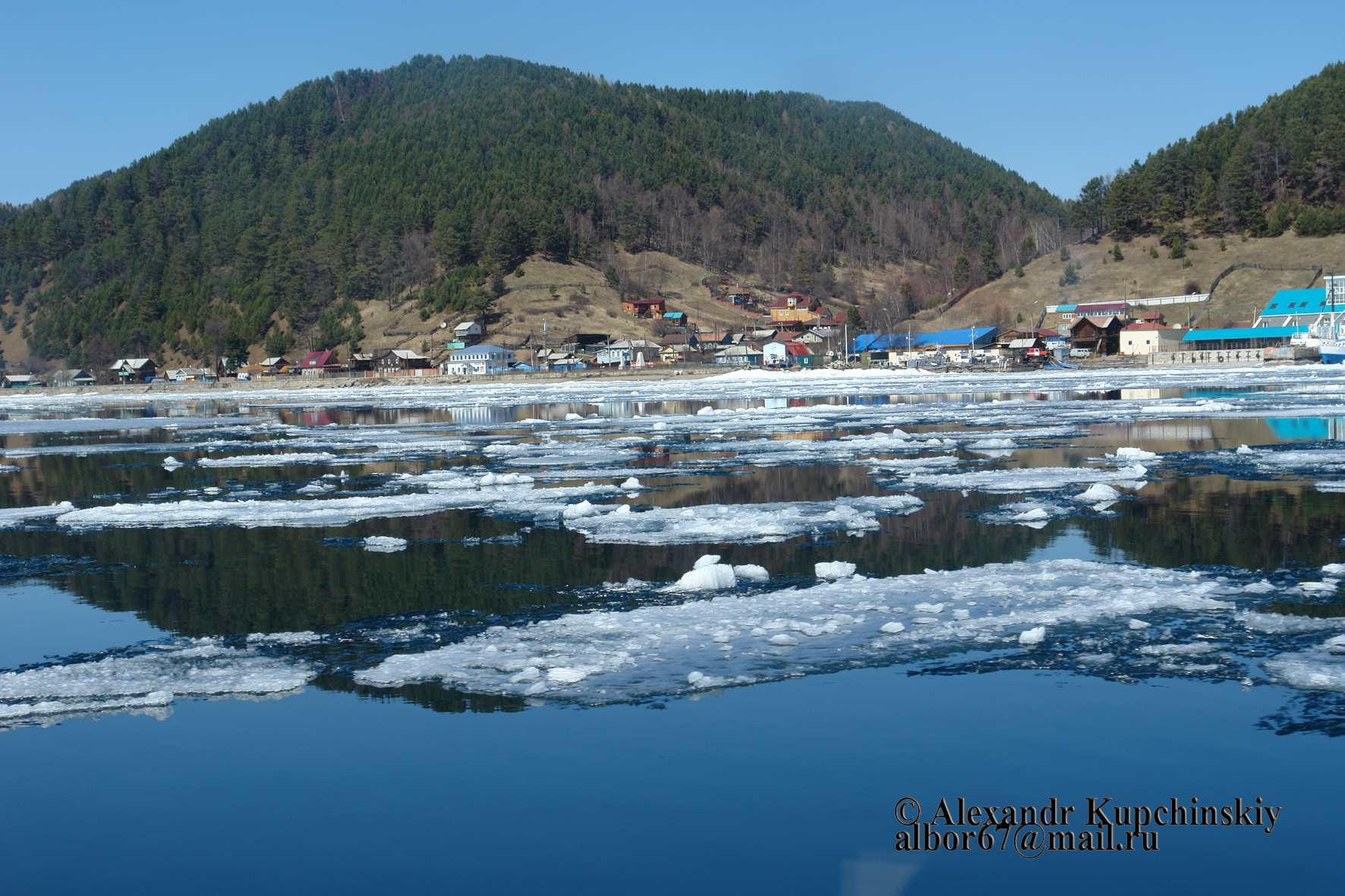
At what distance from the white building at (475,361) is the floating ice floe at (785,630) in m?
99.7

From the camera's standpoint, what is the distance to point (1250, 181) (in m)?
117

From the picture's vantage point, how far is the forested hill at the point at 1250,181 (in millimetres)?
113125

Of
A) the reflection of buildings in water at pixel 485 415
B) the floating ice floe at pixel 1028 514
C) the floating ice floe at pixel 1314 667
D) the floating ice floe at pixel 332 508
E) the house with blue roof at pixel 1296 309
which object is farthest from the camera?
the house with blue roof at pixel 1296 309

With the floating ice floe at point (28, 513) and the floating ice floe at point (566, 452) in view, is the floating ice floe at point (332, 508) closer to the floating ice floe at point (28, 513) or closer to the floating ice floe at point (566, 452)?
the floating ice floe at point (28, 513)

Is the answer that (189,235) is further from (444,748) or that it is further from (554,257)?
(444,748)

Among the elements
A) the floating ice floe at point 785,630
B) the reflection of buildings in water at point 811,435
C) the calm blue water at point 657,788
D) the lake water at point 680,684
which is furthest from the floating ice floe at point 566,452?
the calm blue water at point 657,788

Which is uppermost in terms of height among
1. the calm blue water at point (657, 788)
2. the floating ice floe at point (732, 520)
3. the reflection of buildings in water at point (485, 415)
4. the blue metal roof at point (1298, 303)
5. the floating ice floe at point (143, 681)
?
the blue metal roof at point (1298, 303)

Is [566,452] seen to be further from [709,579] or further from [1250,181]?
[1250,181]

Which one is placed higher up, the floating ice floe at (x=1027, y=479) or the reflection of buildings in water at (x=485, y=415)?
the reflection of buildings in water at (x=485, y=415)

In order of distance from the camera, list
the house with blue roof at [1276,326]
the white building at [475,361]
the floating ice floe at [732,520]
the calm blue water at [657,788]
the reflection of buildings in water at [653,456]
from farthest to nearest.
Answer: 1. the white building at [475,361]
2. the house with blue roof at [1276,326]
3. the reflection of buildings in water at [653,456]
4. the floating ice floe at [732,520]
5. the calm blue water at [657,788]

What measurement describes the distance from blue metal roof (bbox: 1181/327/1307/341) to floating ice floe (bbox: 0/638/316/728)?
94163mm

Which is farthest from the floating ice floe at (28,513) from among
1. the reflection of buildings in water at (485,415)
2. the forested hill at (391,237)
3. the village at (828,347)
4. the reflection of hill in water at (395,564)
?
the forested hill at (391,237)

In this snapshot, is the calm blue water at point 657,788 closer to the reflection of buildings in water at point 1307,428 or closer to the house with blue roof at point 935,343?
the reflection of buildings in water at point 1307,428

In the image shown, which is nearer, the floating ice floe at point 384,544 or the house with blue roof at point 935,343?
the floating ice floe at point 384,544
